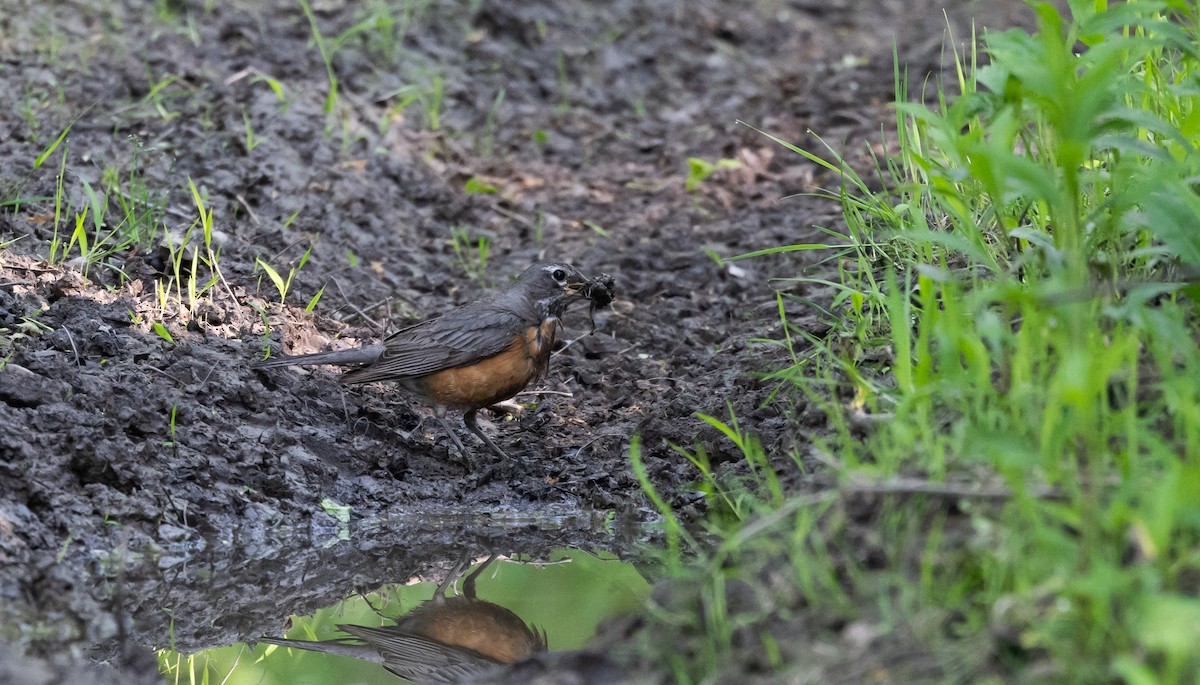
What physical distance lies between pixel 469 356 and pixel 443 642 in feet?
6.90

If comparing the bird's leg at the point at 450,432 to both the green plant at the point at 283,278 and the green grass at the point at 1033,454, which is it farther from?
the green grass at the point at 1033,454

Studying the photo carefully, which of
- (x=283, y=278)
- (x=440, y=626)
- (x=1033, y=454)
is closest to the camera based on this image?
(x=1033, y=454)

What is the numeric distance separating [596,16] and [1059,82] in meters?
7.60

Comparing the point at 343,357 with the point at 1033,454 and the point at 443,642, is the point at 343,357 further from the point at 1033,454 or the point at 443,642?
the point at 1033,454

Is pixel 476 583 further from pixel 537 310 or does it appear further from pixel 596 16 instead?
pixel 596 16

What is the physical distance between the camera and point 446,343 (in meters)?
6.41

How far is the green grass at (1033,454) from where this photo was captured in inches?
118

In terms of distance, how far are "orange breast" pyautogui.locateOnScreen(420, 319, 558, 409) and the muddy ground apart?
0.27 m

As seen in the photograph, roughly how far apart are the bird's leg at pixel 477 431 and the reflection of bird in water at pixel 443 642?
1.49 metres

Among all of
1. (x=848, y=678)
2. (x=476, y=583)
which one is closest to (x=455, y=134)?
(x=476, y=583)

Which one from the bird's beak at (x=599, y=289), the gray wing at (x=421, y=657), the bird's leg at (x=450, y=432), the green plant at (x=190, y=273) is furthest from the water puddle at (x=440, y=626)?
the green plant at (x=190, y=273)

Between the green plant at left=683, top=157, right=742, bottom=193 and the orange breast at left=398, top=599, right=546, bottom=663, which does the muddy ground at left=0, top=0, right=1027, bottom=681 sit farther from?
the orange breast at left=398, top=599, right=546, bottom=663

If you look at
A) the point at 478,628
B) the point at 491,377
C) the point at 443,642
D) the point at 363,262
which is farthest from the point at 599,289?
the point at 443,642

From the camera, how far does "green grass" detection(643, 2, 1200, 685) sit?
2.99m
